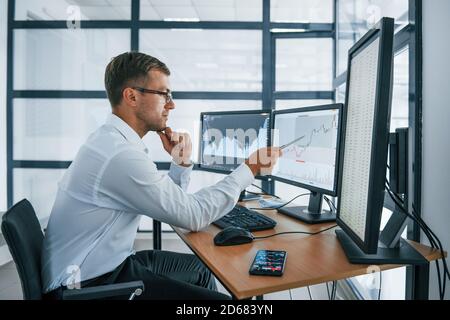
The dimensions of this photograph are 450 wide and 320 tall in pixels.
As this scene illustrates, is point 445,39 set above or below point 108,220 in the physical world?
above

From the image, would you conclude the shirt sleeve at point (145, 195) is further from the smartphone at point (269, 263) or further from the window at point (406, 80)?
the window at point (406, 80)

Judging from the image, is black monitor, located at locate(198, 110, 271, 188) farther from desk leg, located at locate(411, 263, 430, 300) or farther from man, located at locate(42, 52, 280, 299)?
desk leg, located at locate(411, 263, 430, 300)

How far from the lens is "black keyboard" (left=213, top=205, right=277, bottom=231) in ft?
4.25

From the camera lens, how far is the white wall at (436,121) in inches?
45.1

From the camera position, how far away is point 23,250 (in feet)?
2.92

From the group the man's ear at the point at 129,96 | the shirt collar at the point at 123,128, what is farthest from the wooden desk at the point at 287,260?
the man's ear at the point at 129,96

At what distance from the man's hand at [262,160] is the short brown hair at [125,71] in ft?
1.65

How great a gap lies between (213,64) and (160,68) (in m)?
2.32

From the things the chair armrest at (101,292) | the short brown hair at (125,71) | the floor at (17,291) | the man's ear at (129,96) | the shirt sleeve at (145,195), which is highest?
the short brown hair at (125,71)

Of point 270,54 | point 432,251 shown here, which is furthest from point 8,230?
point 270,54

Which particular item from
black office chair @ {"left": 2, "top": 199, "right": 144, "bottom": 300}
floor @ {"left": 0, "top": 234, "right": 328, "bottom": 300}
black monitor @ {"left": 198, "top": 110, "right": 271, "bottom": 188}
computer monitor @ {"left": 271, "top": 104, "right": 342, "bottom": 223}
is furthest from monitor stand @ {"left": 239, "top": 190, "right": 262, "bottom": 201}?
black office chair @ {"left": 2, "top": 199, "right": 144, "bottom": 300}

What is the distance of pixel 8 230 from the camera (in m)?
0.87

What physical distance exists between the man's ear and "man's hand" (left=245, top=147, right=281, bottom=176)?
1.58 feet

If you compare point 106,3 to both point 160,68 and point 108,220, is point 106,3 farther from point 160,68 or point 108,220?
point 108,220
